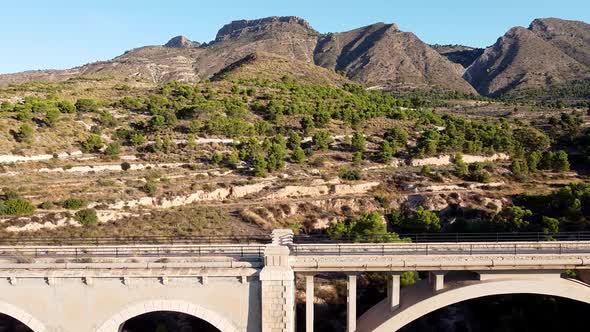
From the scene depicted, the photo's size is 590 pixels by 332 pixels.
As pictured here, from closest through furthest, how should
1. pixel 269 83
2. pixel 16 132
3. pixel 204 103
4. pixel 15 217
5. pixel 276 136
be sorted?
1. pixel 15 217
2. pixel 16 132
3. pixel 276 136
4. pixel 204 103
5. pixel 269 83

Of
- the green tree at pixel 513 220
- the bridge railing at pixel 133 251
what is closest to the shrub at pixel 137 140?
the bridge railing at pixel 133 251

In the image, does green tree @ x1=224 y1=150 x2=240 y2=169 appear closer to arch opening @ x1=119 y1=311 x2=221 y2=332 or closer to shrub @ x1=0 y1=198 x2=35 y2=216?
shrub @ x1=0 y1=198 x2=35 y2=216

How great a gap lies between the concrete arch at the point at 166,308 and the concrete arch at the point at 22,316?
2649 mm

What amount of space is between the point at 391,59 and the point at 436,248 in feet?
485

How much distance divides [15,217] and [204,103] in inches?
1490

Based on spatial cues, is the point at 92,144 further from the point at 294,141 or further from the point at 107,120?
the point at 294,141

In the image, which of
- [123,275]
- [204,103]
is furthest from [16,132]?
[123,275]

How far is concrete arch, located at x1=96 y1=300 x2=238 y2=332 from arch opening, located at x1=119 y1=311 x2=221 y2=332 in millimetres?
7245

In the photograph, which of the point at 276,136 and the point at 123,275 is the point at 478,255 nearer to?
the point at 123,275

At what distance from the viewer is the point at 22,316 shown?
747 inches

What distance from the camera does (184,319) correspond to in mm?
27234

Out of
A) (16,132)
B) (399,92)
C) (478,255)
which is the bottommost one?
(478,255)

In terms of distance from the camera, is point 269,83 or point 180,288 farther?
point 269,83

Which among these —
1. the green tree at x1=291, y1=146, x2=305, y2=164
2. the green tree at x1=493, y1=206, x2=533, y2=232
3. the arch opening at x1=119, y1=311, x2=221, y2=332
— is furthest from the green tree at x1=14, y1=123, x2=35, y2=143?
the green tree at x1=493, y1=206, x2=533, y2=232
